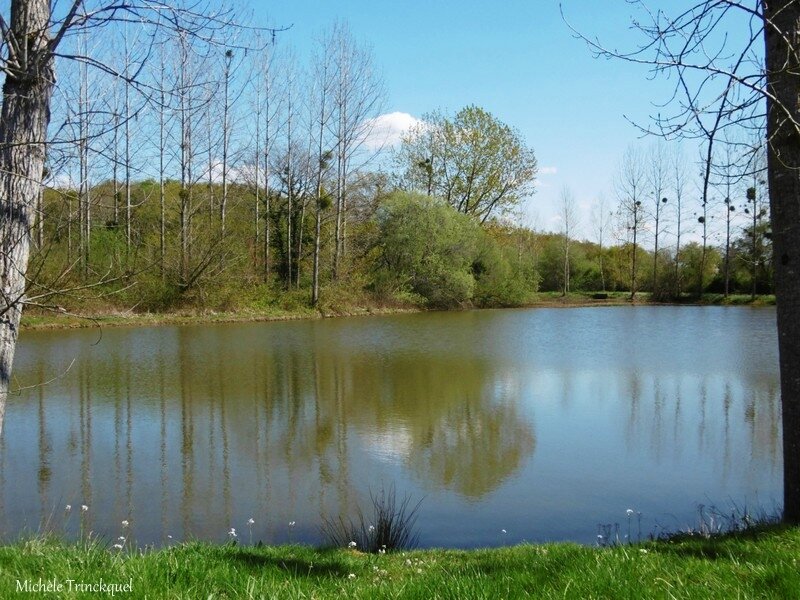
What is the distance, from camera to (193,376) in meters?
11.6

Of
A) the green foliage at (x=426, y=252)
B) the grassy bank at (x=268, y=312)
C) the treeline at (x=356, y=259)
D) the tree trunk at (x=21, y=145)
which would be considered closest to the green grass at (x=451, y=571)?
the tree trunk at (x=21, y=145)

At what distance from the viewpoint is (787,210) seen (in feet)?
13.8

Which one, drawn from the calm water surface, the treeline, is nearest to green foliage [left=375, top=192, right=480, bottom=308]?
the treeline

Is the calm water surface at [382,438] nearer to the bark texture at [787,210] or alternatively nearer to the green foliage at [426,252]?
the bark texture at [787,210]

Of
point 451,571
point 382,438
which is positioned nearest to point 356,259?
point 382,438

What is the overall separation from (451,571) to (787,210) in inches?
117

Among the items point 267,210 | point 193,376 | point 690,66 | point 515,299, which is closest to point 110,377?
point 193,376

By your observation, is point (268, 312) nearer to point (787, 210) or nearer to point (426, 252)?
point (426, 252)

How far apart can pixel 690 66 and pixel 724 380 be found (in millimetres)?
9302

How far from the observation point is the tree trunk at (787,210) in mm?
4121

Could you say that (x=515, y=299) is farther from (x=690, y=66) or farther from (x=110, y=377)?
(x=690, y=66)

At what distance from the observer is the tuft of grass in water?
4.61 m

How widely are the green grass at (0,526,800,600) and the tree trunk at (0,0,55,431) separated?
112 centimetres

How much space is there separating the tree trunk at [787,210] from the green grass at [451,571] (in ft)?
2.15
